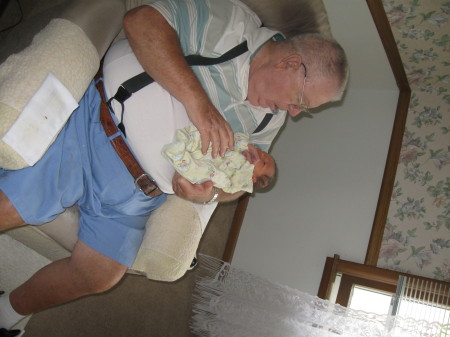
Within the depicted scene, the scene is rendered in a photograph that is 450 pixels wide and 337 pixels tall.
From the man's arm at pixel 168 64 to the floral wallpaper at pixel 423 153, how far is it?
5.19 ft

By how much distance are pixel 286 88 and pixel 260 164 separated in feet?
0.80

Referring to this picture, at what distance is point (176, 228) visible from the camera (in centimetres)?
128

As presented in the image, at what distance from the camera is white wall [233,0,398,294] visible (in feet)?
7.75

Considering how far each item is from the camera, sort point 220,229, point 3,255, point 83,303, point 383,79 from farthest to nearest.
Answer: point 220,229, point 383,79, point 83,303, point 3,255

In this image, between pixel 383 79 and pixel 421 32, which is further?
pixel 383 79

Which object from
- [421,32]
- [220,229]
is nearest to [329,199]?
[220,229]

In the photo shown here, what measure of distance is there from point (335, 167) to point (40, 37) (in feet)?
6.78

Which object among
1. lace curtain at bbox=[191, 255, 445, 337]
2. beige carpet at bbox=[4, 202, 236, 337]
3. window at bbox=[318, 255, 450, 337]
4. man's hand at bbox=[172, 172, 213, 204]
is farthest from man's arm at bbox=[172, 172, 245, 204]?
window at bbox=[318, 255, 450, 337]

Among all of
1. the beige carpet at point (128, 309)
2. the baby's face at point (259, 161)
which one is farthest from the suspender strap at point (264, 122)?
the beige carpet at point (128, 309)

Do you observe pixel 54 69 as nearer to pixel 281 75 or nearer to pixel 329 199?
pixel 281 75

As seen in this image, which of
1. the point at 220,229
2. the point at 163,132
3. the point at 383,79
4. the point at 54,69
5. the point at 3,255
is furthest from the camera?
the point at 220,229

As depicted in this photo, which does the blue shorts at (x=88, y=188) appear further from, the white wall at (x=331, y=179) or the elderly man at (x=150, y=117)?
the white wall at (x=331, y=179)

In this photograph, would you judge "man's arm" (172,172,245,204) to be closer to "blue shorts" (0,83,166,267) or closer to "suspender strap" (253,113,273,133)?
"blue shorts" (0,83,166,267)

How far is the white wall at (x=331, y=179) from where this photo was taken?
7.75ft
